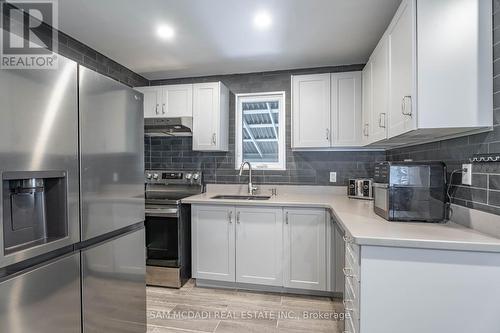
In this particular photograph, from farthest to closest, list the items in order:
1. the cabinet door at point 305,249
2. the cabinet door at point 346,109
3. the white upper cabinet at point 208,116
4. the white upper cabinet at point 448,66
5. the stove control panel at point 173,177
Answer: the stove control panel at point 173,177, the white upper cabinet at point 208,116, the cabinet door at point 346,109, the cabinet door at point 305,249, the white upper cabinet at point 448,66

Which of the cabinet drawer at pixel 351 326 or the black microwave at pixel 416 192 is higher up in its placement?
the black microwave at pixel 416 192

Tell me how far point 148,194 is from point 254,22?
86.3 inches

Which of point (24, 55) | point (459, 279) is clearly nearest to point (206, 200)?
point (24, 55)

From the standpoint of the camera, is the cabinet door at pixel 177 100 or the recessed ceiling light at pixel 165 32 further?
the cabinet door at pixel 177 100

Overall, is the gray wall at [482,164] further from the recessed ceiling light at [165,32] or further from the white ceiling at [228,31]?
the recessed ceiling light at [165,32]

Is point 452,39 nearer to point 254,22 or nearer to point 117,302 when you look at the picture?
point 254,22

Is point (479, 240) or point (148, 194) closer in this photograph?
point (479, 240)

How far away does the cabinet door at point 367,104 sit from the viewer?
223 cm

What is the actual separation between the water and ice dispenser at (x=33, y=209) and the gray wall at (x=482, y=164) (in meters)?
2.05

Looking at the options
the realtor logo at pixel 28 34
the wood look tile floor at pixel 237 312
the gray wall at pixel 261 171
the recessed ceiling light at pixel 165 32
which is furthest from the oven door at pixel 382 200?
the recessed ceiling light at pixel 165 32

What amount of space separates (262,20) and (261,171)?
1.63 m

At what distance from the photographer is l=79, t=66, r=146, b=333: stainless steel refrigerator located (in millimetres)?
1286

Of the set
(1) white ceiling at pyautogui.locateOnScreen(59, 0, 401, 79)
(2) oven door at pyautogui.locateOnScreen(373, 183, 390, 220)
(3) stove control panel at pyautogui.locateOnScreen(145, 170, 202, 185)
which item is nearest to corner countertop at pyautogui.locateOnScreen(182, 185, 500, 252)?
(2) oven door at pyautogui.locateOnScreen(373, 183, 390, 220)

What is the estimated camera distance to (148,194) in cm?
304
